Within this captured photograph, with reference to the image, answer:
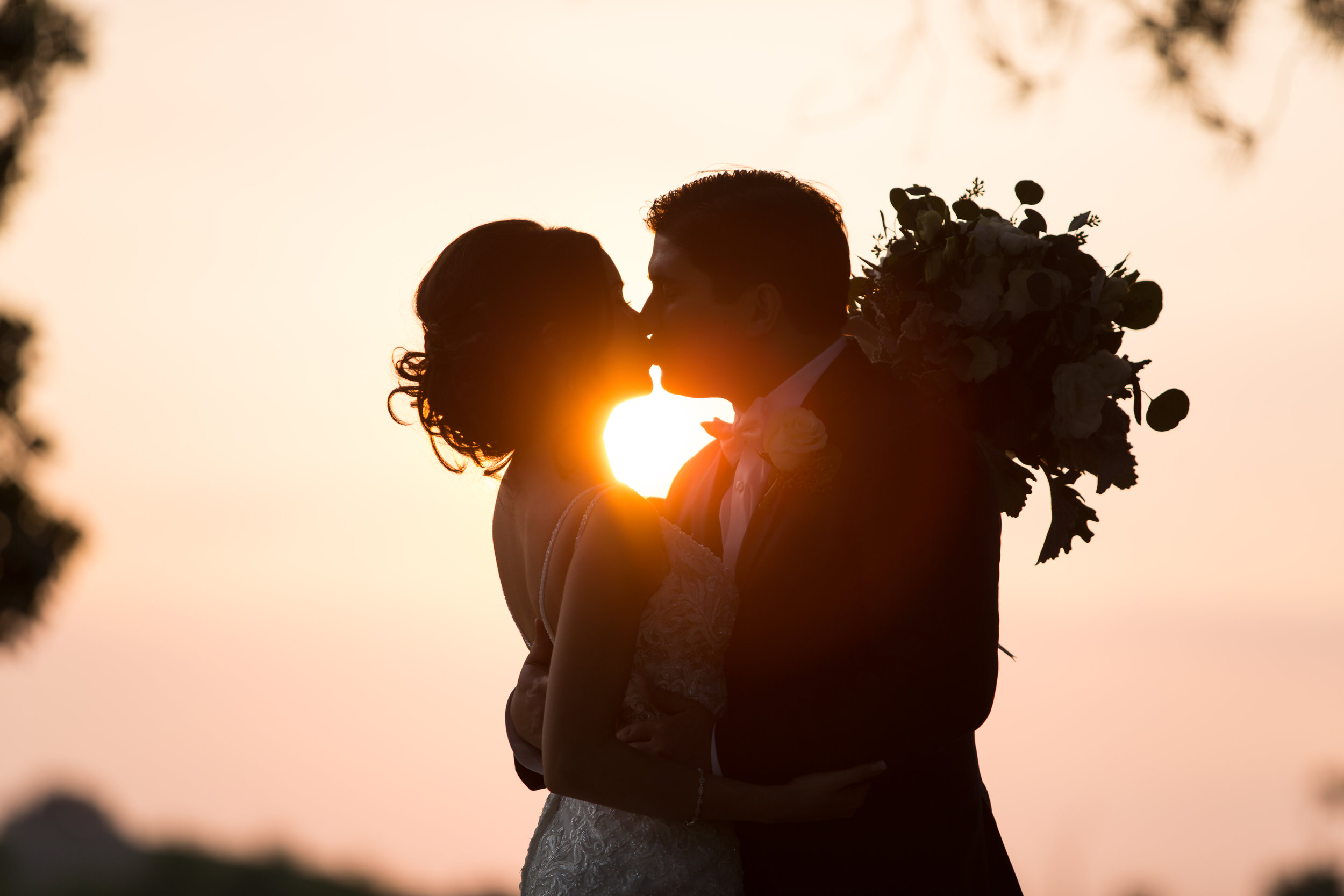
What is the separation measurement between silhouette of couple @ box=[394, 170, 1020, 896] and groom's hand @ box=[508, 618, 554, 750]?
0.4 inches

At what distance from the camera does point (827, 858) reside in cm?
347

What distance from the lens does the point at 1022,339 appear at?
4012mm

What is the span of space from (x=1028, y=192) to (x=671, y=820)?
2560 millimetres

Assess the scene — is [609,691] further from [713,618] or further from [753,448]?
[753,448]

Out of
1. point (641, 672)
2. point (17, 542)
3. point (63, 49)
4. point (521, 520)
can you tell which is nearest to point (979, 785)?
point (641, 672)

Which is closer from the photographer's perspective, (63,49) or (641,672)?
(641,672)

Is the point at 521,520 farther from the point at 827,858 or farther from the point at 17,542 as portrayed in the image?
the point at 17,542

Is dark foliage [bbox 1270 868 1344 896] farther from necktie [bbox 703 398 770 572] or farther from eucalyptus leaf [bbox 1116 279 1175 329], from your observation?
necktie [bbox 703 398 770 572]

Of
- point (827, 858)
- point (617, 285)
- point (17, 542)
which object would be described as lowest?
point (827, 858)

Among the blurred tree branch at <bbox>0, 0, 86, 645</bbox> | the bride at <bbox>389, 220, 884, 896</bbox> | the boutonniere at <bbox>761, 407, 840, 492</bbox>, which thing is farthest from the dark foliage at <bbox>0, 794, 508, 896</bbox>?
the boutonniere at <bbox>761, 407, 840, 492</bbox>

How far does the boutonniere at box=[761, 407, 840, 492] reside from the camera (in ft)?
11.6

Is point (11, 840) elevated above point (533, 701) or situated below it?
above

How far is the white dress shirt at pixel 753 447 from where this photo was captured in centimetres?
382

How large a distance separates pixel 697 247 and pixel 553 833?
6.30 feet
